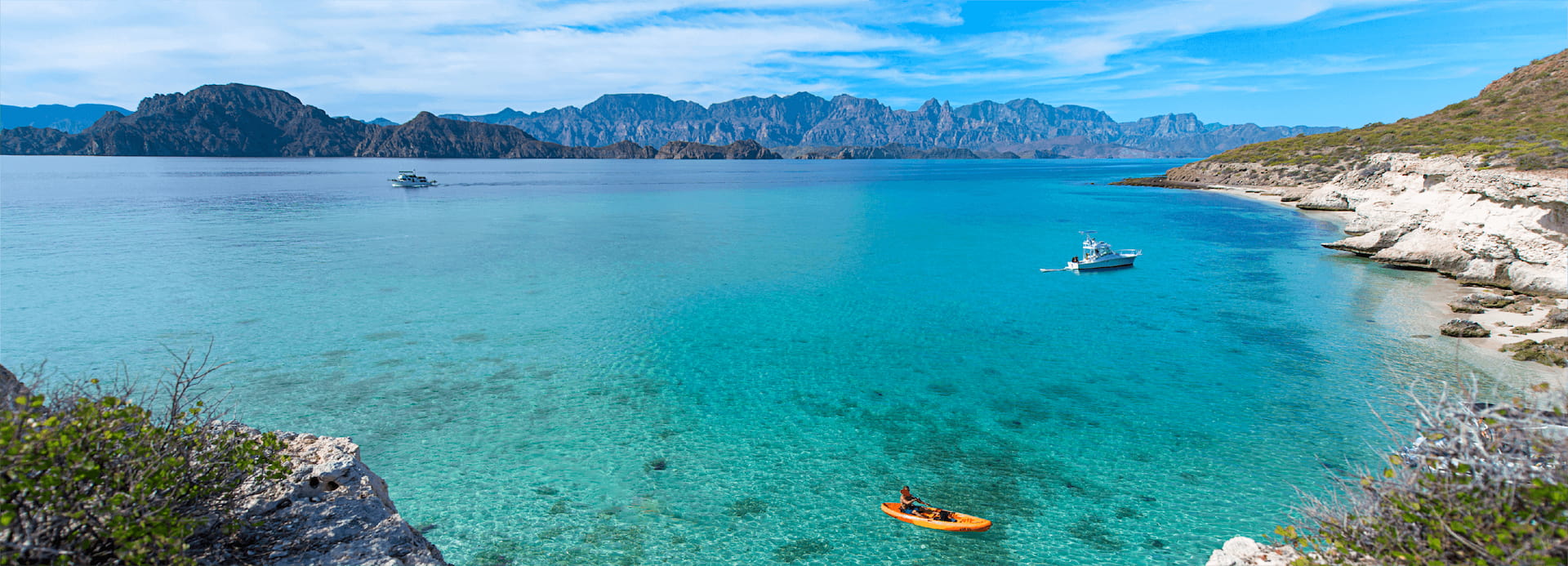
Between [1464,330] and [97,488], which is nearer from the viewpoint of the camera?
[97,488]

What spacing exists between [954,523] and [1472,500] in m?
10.9

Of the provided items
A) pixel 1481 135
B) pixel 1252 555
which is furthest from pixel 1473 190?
pixel 1481 135

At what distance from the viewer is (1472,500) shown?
8.72 m

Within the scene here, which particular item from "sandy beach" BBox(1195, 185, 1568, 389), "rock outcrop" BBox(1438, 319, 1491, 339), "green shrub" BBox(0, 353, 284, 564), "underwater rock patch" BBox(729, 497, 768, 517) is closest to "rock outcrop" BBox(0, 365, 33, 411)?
"green shrub" BBox(0, 353, 284, 564)

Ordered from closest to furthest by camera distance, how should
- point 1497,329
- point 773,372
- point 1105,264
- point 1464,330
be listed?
point 773,372 → point 1464,330 → point 1497,329 → point 1105,264

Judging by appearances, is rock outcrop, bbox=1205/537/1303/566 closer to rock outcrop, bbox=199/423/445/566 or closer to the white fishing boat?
rock outcrop, bbox=199/423/445/566

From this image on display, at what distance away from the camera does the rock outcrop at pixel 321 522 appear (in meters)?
10.6

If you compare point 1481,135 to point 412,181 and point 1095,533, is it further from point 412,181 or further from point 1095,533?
point 412,181

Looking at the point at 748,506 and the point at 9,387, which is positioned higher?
the point at 9,387

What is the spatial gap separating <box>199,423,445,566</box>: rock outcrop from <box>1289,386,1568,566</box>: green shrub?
14.1m

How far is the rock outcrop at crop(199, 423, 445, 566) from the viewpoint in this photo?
10586mm

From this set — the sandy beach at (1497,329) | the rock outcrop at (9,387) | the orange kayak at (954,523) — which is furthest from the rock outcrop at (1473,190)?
the rock outcrop at (9,387)

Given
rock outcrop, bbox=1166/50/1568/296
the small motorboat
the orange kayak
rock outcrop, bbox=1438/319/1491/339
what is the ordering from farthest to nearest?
the small motorboat
rock outcrop, bbox=1166/50/1568/296
rock outcrop, bbox=1438/319/1491/339
the orange kayak

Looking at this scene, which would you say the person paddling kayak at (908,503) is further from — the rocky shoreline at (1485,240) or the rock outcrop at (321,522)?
the rocky shoreline at (1485,240)
